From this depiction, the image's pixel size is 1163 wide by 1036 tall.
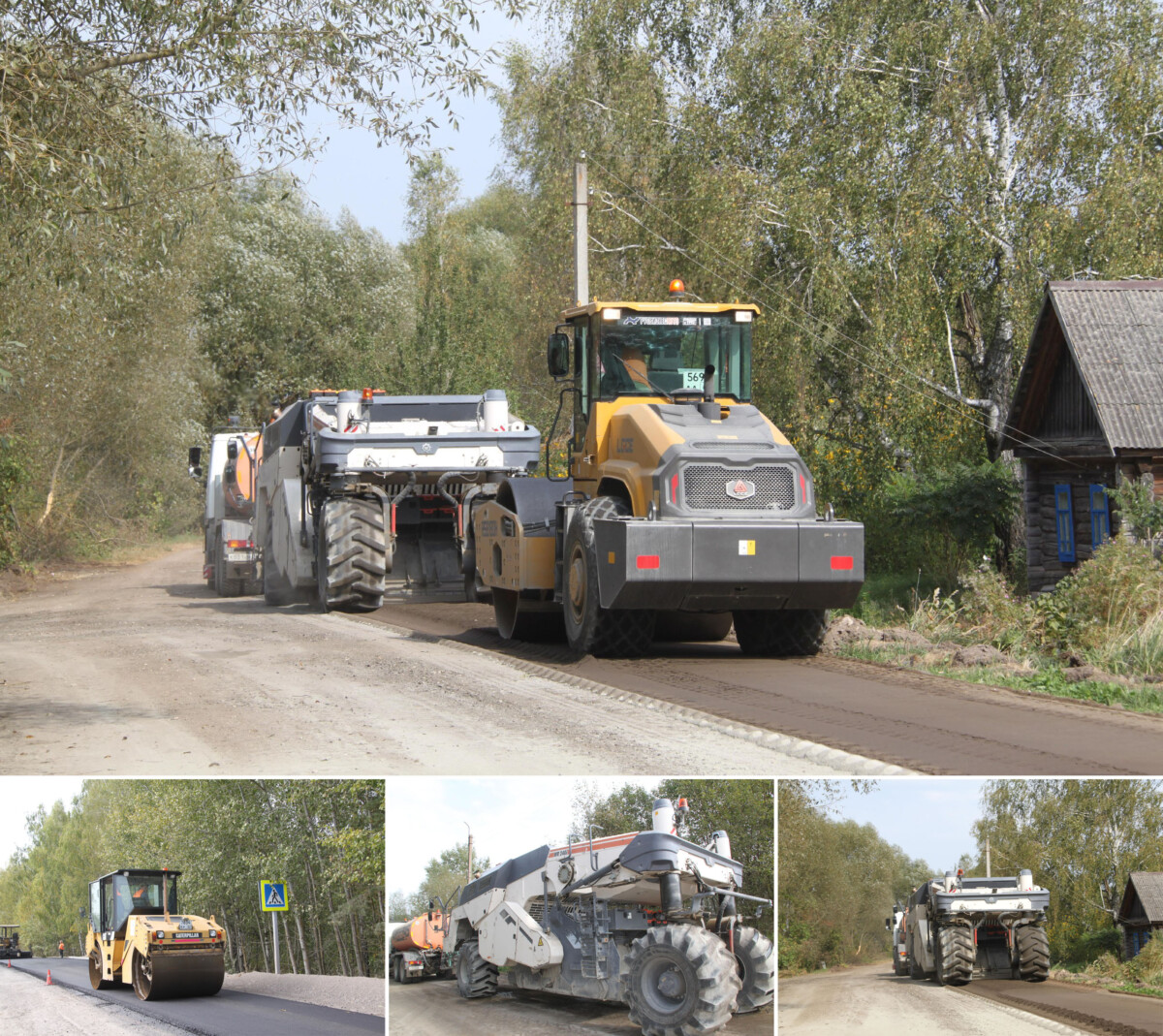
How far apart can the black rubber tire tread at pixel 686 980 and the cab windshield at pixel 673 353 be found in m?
9.77

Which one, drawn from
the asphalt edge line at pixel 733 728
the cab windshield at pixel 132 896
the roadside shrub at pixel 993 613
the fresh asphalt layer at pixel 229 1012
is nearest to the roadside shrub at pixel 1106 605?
the roadside shrub at pixel 993 613

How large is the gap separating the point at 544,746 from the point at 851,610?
13180 millimetres

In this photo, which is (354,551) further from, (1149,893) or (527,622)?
(1149,893)

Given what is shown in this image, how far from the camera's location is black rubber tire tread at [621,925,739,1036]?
347 centimetres

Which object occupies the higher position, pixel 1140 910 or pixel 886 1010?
pixel 886 1010

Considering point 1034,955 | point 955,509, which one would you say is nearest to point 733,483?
point 1034,955

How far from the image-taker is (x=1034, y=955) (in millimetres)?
5535

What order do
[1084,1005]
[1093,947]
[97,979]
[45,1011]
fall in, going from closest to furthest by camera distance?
[45,1011]
[1084,1005]
[97,979]
[1093,947]

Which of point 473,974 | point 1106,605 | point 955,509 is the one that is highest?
point 955,509

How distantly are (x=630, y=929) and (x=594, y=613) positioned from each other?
802 centimetres

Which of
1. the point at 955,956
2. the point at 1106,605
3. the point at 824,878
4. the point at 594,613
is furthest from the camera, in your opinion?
the point at 1106,605

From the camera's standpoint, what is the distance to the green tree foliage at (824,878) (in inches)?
141

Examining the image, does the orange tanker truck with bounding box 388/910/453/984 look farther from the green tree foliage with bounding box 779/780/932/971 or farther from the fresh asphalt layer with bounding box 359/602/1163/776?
the fresh asphalt layer with bounding box 359/602/1163/776

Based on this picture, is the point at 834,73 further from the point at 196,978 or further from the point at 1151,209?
the point at 196,978
